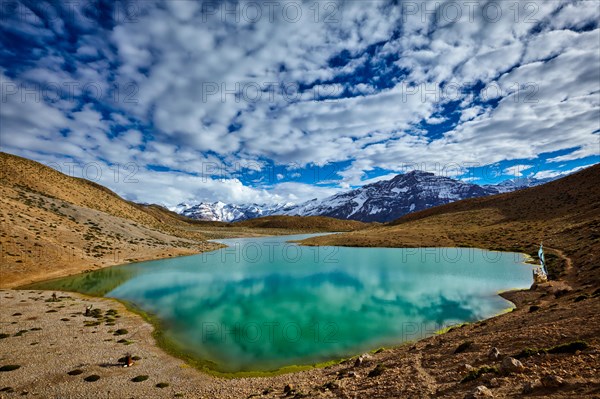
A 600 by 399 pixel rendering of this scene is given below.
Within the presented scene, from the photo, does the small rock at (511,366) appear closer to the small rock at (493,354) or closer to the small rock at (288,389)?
the small rock at (493,354)

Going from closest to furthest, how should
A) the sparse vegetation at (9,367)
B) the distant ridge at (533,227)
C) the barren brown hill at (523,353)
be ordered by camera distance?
the barren brown hill at (523,353) < the sparse vegetation at (9,367) < the distant ridge at (533,227)

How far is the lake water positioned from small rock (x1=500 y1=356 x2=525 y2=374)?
448 inches

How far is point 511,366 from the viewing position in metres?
11.0

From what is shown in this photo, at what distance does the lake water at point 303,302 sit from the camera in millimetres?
22062

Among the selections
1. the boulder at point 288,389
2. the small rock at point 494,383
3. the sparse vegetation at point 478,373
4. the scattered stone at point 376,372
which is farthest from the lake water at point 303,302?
the small rock at point 494,383

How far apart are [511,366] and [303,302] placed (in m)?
24.0

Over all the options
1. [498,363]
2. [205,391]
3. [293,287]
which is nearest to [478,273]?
[293,287]

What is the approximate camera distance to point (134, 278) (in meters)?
50.1

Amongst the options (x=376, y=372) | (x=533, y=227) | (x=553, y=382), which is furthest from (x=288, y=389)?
(x=533, y=227)

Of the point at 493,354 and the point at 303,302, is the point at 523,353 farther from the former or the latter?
the point at 303,302

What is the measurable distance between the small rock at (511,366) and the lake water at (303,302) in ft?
37.3

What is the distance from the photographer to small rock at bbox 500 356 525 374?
35.4 ft

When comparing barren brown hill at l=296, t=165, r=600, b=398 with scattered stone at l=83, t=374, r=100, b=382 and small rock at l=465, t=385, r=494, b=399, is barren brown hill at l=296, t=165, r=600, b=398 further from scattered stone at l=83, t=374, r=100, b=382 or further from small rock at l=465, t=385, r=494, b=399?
scattered stone at l=83, t=374, r=100, b=382

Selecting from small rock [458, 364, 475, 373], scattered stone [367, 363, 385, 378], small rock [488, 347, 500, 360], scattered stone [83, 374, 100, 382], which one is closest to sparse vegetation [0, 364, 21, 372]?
scattered stone [83, 374, 100, 382]
